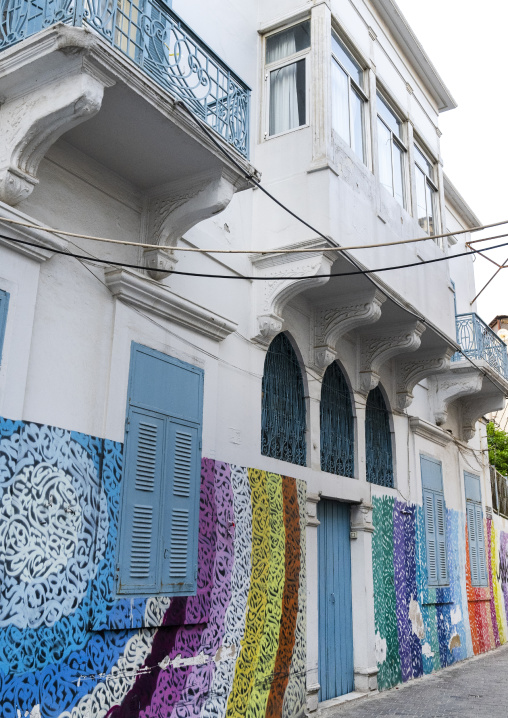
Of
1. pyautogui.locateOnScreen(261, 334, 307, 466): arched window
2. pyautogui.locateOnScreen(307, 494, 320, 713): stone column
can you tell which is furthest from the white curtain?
pyautogui.locateOnScreen(307, 494, 320, 713): stone column

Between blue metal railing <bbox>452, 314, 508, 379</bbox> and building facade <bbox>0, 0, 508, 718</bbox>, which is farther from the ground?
blue metal railing <bbox>452, 314, 508, 379</bbox>

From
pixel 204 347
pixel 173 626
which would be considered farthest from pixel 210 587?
pixel 204 347

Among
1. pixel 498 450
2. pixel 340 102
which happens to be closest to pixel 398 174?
pixel 340 102

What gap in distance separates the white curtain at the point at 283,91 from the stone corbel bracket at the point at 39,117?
3867 mm

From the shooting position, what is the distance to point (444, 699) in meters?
8.77

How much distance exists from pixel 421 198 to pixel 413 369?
2.77m

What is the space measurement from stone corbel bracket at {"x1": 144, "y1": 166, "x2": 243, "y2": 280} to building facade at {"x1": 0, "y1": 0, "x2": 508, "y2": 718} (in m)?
0.03

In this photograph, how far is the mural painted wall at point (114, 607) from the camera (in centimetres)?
474

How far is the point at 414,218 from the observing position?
34.0 ft

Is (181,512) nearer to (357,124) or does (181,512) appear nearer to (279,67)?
(279,67)

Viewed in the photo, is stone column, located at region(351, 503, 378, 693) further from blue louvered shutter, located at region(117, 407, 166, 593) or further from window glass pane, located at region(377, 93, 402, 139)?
window glass pane, located at region(377, 93, 402, 139)

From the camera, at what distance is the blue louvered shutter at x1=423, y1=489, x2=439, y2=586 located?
36.6ft

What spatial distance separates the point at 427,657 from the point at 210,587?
19.0ft

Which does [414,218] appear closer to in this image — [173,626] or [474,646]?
[173,626]
